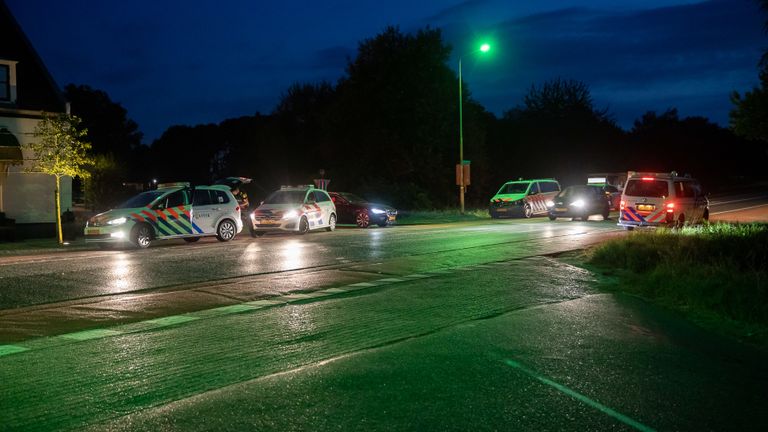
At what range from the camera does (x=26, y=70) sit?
2566cm

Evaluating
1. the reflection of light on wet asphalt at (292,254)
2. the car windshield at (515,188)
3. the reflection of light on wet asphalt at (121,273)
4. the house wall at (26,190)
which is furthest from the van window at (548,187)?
the reflection of light on wet asphalt at (121,273)

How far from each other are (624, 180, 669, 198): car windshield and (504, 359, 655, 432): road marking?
17115 millimetres

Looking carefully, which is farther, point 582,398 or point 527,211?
point 527,211

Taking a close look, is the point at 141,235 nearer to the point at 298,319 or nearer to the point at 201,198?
the point at 201,198

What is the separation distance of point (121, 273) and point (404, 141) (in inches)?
1264

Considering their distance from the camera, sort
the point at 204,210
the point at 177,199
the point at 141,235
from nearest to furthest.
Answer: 1. the point at 141,235
2. the point at 177,199
3. the point at 204,210

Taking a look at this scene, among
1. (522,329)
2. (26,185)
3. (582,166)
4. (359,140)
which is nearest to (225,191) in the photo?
(26,185)

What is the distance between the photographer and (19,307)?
9.70 meters

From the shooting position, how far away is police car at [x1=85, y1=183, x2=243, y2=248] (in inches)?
714

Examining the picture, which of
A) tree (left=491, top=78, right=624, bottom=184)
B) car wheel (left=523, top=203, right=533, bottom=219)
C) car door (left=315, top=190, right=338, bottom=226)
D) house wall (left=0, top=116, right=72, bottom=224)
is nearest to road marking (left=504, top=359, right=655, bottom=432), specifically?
car door (left=315, top=190, right=338, bottom=226)

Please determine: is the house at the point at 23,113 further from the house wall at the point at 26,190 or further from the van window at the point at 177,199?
the van window at the point at 177,199

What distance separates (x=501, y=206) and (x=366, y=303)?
Answer: 24.5 m

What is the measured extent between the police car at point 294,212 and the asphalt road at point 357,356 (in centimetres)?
960

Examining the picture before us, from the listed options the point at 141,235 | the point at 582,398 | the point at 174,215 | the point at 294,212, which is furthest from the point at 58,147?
the point at 582,398
